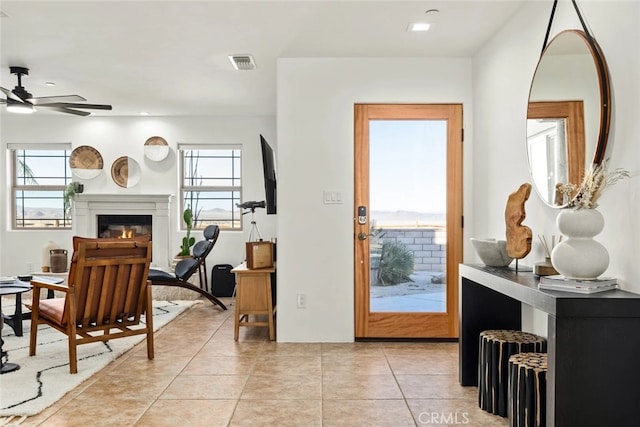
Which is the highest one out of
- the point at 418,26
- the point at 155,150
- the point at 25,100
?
the point at 418,26

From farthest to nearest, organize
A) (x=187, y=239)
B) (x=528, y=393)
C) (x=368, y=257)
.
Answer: (x=187, y=239) < (x=368, y=257) < (x=528, y=393)

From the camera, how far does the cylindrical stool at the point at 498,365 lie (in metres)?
2.63

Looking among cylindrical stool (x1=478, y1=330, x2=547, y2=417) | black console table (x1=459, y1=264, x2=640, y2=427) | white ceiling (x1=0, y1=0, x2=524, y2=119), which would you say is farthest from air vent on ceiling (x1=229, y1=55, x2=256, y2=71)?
black console table (x1=459, y1=264, x2=640, y2=427)

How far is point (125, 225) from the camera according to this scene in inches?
281

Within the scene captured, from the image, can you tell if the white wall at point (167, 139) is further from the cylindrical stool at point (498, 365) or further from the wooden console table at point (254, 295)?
the cylindrical stool at point (498, 365)

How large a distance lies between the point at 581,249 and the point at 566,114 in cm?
81

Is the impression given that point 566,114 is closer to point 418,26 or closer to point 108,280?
point 418,26

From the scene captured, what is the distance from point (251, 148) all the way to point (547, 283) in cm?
549

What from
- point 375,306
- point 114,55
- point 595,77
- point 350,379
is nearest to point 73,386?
point 350,379

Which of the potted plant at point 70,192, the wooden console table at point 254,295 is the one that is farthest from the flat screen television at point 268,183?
the potted plant at point 70,192

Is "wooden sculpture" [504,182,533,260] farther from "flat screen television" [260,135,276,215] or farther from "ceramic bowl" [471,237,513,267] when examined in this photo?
"flat screen television" [260,135,276,215]

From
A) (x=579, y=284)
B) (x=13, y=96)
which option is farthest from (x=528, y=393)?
(x=13, y=96)

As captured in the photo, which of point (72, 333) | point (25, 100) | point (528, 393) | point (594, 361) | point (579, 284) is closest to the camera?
point (594, 361)

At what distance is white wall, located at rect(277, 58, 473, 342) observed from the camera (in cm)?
422
